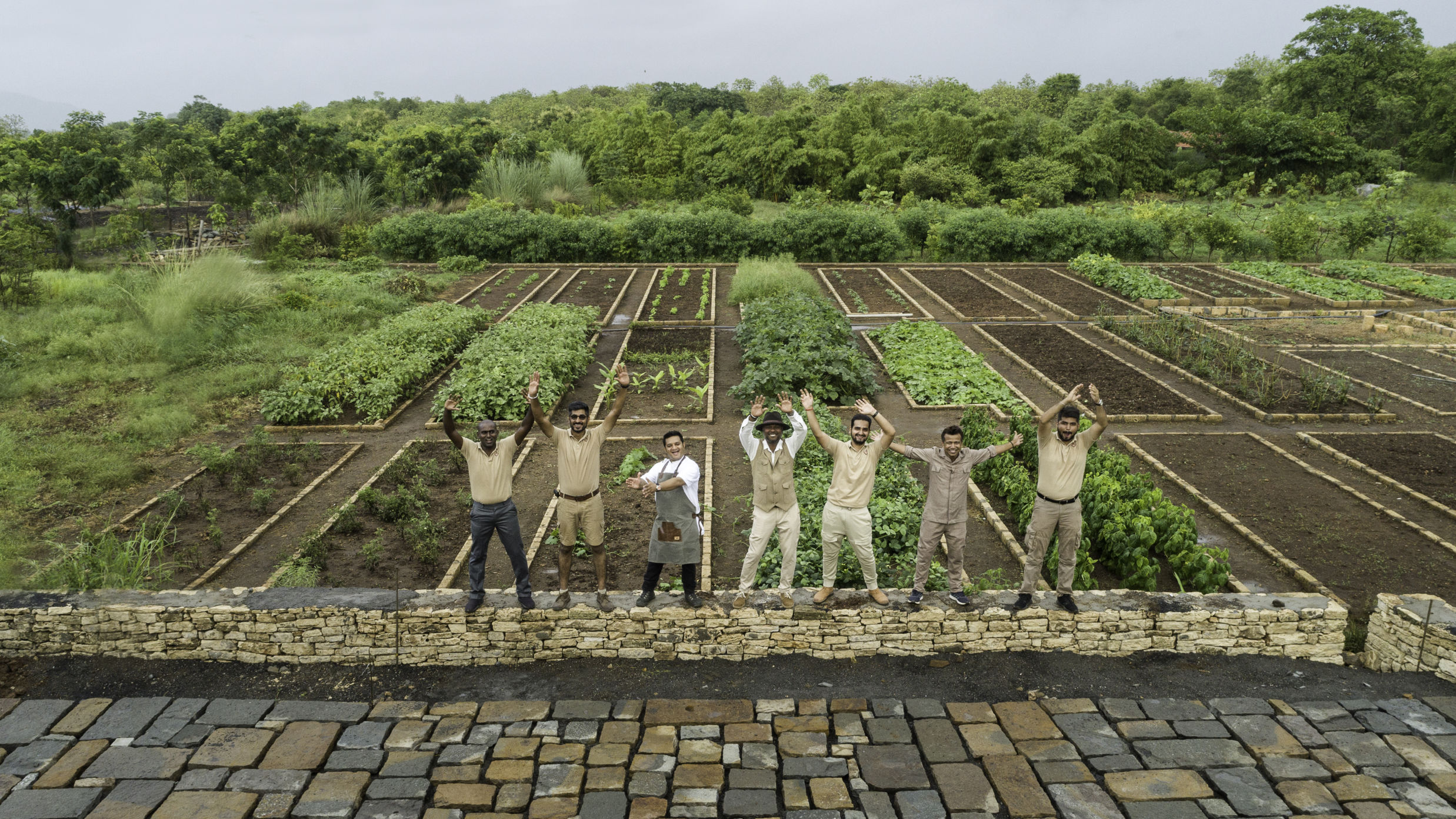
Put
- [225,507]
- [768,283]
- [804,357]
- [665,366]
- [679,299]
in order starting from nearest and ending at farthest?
[225,507] → [804,357] → [665,366] → [768,283] → [679,299]

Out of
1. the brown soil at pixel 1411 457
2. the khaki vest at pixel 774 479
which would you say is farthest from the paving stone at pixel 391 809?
the brown soil at pixel 1411 457

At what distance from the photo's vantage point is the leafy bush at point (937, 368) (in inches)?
432

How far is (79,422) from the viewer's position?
1009 cm

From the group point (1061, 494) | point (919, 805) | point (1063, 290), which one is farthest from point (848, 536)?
point (1063, 290)

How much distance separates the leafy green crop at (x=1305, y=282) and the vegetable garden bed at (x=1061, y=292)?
14.4 ft

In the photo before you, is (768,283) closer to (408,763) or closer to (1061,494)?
(1061,494)

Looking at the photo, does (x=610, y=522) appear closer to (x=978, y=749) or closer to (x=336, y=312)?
(x=978, y=749)

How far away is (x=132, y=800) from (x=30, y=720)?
4.00 feet

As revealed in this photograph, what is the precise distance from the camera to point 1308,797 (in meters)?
4.12

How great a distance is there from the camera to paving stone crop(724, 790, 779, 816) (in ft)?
13.3

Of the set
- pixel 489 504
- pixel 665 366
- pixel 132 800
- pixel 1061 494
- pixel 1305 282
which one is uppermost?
pixel 1305 282

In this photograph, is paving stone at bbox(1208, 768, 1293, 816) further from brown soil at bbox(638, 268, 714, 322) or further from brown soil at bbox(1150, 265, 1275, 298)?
brown soil at bbox(1150, 265, 1275, 298)

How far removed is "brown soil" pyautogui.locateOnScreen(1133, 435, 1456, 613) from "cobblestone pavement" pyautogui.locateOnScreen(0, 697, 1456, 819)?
2301 millimetres

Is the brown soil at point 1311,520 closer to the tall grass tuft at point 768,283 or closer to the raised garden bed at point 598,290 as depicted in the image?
the tall grass tuft at point 768,283
